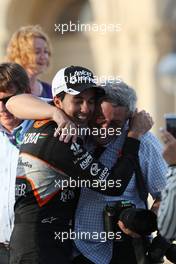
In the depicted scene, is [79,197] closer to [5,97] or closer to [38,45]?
[5,97]

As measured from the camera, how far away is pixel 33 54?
621cm

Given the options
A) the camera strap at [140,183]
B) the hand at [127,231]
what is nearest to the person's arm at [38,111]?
the camera strap at [140,183]

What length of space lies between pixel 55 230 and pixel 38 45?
2014 millimetres

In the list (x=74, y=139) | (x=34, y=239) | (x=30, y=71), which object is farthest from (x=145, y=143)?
(x=30, y=71)

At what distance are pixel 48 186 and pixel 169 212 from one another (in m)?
0.73

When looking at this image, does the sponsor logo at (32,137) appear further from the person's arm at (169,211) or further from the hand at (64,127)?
the person's arm at (169,211)

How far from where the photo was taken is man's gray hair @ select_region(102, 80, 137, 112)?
4.57 meters

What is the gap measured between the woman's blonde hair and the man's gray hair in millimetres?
1675

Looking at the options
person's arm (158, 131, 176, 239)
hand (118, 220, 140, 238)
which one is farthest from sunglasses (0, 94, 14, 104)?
person's arm (158, 131, 176, 239)

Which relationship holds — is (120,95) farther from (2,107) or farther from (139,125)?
(2,107)

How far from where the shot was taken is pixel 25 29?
20.7 ft

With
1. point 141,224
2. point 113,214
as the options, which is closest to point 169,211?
point 141,224

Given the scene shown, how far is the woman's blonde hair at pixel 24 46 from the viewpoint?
20.4 ft

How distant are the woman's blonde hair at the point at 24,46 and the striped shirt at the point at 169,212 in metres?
2.42
